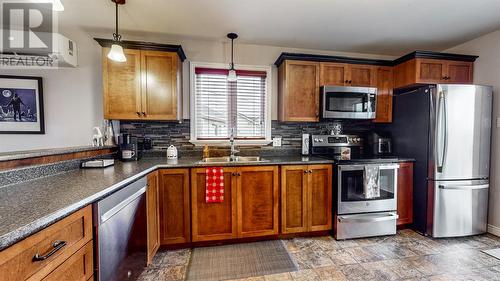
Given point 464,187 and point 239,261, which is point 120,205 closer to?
point 239,261

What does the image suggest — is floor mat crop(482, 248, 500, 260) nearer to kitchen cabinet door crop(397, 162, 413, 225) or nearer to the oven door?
kitchen cabinet door crop(397, 162, 413, 225)

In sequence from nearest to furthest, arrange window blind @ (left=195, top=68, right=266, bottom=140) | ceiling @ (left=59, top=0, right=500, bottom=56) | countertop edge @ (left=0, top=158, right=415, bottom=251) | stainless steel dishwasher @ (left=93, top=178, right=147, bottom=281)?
countertop edge @ (left=0, top=158, right=415, bottom=251)
stainless steel dishwasher @ (left=93, top=178, right=147, bottom=281)
ceiling @ (left=59, top=0, right=500, bottom=56)
window blind @ (left=195, top=68, right=266, bottom=140)

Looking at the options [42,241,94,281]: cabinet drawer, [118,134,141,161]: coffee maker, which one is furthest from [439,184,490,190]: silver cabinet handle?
[118,134,141,161]: coffee maker

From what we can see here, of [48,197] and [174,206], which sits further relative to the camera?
[174,206]

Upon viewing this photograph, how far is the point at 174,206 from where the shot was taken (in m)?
2.20

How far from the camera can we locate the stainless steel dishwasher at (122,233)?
1.16 metres

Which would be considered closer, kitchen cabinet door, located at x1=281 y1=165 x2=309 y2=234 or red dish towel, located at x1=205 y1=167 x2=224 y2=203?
red dish towel, located at x1=205 y1=167 x2=224 y2=203

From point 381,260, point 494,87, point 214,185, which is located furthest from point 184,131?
point 494,87

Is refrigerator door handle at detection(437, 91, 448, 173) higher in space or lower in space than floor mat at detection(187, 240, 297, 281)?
higher

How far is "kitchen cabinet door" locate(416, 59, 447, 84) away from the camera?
264cm

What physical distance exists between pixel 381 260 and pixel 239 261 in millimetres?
1351

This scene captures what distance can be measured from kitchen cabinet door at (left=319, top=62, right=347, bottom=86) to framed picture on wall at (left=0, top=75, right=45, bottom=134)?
3339mm

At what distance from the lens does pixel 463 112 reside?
2434 millimetres

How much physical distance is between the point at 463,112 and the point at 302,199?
2.05 m
